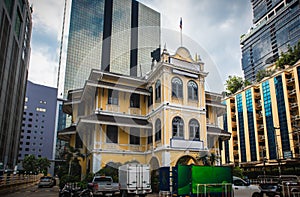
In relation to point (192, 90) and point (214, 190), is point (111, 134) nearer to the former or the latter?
point (192, 90)

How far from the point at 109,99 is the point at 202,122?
347 inches

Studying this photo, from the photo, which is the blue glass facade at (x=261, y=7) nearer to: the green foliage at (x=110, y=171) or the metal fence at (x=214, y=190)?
the green foliage at (x=110, y=171)

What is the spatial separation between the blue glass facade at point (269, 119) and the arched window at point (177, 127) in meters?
29.0

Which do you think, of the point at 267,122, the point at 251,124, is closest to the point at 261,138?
the point at 251,124

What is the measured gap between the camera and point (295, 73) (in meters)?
41.7

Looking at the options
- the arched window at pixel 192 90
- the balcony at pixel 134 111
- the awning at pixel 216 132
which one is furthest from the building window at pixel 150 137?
the awning at pixel 216 132

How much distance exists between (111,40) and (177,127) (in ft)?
86.5

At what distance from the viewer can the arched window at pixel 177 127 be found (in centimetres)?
2199

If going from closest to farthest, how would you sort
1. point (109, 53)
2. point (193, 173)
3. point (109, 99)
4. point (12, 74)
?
point (193, 173), point (109, 99), point (109, 53), point (12, 74)

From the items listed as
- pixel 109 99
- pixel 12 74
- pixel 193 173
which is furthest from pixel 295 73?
pixel 12 74

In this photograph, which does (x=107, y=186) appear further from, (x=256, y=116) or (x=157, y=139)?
(x=256, y=116)

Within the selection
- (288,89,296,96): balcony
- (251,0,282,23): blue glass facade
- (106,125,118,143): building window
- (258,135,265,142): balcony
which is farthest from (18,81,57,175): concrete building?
(106,125,118,143): building window

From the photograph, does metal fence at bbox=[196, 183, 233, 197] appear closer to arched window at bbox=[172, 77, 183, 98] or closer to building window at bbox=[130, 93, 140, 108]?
arched window at bbox=[172, 77, 183, 98]

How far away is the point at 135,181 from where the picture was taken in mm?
17719
